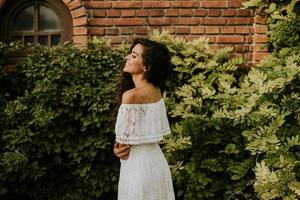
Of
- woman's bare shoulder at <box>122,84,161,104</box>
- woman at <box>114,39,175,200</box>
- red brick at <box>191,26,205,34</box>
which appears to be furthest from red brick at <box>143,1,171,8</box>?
woman's bare shoulder at <box>122,84,161,104</box>

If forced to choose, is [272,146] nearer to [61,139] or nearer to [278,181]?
[278,181]

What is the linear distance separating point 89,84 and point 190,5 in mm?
1584

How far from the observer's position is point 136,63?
3510 millimetres

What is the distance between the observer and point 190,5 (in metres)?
5.73

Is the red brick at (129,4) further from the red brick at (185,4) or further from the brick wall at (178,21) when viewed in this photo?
the red brick at (185,4)

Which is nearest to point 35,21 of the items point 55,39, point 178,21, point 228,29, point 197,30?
point 55,39

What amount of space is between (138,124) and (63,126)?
176 cm

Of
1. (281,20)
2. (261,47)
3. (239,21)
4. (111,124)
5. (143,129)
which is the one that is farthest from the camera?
(239,21)

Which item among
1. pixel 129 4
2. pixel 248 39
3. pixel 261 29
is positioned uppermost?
pixel 129 4

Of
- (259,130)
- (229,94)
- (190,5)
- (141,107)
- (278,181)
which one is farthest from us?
(190,5)

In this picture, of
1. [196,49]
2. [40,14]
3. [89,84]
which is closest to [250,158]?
[196,49]

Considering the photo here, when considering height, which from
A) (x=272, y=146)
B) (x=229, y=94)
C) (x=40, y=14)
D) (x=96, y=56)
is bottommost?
(x=272, y=146)

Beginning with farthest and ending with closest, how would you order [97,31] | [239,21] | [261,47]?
[239,21]
[97,31]
[261,47]

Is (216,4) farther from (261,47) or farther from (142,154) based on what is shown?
(142,154)
